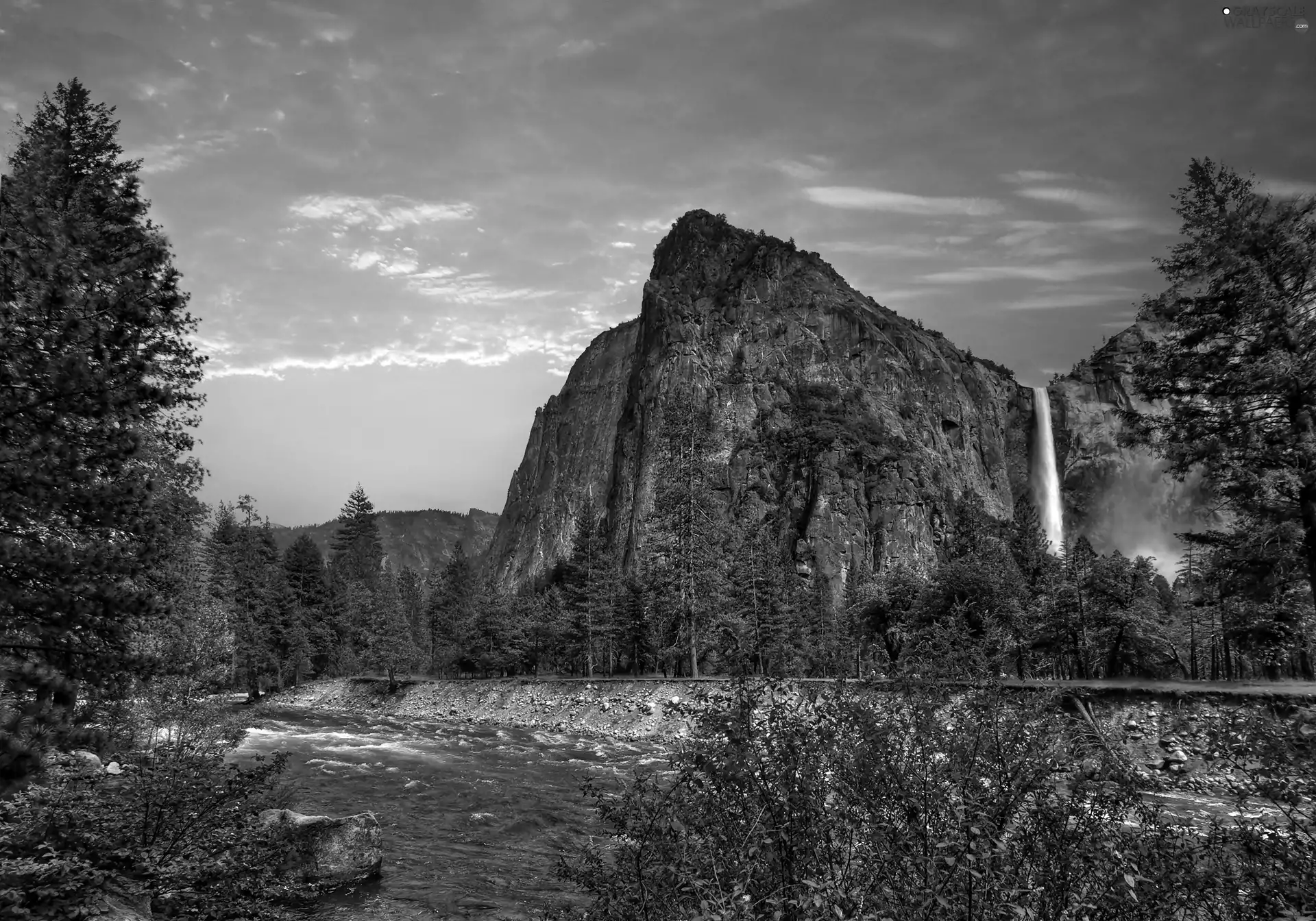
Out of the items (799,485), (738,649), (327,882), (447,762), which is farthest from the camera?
(799,485)

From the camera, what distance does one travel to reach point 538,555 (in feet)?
443

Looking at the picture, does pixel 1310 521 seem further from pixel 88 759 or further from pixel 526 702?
pixel 526 702

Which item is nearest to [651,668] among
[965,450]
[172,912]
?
[172,912]

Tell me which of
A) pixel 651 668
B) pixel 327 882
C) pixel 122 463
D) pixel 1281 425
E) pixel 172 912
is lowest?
pixel 651 668

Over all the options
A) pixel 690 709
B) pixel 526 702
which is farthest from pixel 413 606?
pixel 690 709

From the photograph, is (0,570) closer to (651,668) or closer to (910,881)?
(910,881)

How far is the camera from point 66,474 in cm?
732

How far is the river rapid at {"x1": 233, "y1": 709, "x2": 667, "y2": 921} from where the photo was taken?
12.8 m

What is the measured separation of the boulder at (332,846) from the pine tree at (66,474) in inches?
250

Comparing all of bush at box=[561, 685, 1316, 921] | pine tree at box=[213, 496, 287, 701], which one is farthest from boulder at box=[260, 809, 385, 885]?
pine tree at box=[213, 496, 287, 701]

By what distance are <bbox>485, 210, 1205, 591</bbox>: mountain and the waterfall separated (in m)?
2.49

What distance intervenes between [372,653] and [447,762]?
134ft

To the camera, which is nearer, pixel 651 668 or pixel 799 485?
pixel 651 668

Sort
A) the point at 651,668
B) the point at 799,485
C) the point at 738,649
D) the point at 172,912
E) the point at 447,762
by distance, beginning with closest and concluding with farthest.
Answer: the point at 738,649
the point at 172,912
the point at 447,762
the point at 651,668
the point at 799,485
